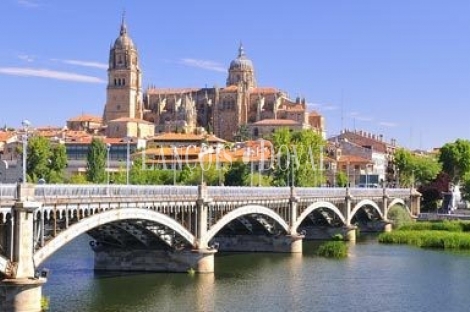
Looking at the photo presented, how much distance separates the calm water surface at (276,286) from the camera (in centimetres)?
3581

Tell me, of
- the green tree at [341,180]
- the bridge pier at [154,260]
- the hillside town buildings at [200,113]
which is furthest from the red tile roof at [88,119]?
the bridge pier at [154,260]

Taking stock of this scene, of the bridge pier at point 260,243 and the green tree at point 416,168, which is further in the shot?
the green tree at point 416,168

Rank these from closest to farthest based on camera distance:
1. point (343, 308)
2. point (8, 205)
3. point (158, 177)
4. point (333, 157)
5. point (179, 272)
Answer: point (8, 205) → point (343, 308) → point (179, 272) → point (158, 177) → point (333, 157)

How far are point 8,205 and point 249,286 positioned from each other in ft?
54.4

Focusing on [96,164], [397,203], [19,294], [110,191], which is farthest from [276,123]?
[19,294]

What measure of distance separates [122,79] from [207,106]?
819 inches

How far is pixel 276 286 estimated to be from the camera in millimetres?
41875

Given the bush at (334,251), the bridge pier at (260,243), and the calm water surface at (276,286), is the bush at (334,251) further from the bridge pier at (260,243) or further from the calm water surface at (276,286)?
the bridge pier at (260,243)

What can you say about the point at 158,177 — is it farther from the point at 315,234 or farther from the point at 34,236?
the point at 34,236

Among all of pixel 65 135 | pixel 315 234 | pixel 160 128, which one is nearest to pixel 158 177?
pixel 315 234

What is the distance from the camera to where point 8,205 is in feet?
92.4

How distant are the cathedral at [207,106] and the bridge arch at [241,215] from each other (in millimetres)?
116965

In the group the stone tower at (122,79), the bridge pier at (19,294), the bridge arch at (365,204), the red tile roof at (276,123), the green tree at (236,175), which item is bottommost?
the bridge pier at (19,294)

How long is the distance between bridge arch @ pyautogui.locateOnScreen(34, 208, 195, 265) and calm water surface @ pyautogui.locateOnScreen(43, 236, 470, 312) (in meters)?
2.85
